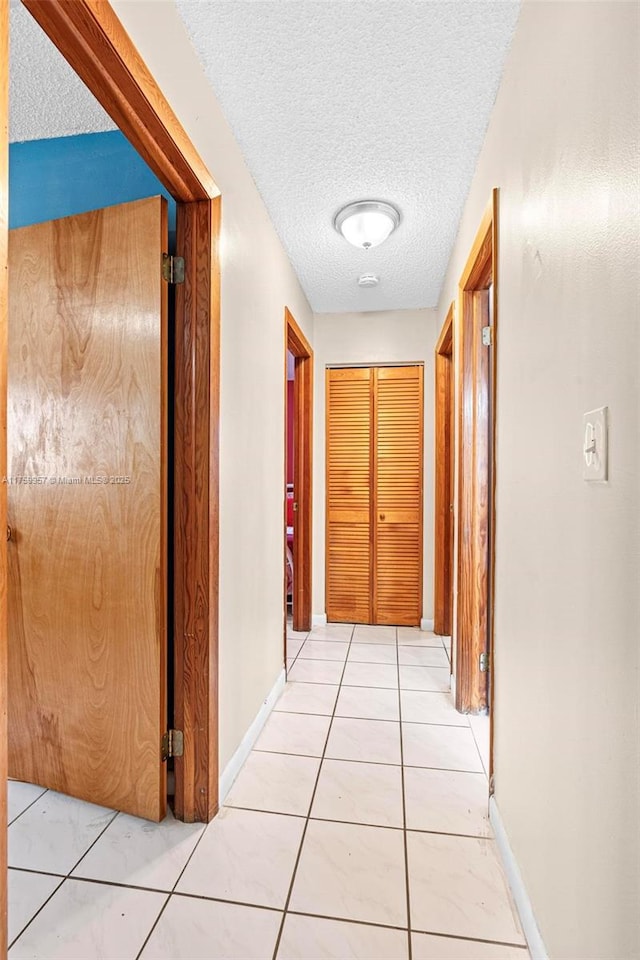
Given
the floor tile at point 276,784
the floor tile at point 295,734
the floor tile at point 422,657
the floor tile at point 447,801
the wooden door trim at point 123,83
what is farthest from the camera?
the floor tile at point 422,657

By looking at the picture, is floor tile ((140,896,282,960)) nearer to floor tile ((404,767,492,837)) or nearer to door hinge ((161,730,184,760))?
door hinge ((161,730,184,760))

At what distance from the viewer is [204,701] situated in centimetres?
167

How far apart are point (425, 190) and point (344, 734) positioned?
2473 mm

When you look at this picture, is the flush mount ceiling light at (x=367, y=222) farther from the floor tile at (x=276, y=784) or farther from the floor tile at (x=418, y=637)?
the floor tile at (x=418, y=637)

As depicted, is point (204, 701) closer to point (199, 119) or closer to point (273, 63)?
point (199, 119)

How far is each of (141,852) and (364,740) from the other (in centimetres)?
99

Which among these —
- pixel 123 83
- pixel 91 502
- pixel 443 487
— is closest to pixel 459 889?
pixel 91 502

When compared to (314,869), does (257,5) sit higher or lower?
higher

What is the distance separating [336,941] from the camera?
1.23 meters

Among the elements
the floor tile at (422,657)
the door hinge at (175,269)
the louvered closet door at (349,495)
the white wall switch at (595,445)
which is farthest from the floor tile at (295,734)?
the door hinge at (175,269)

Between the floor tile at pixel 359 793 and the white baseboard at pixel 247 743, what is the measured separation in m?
0.32

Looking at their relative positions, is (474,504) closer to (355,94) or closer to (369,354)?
(355,94)

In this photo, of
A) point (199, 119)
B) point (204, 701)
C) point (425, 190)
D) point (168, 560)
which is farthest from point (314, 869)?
point (425, 190)

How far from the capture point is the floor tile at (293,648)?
3.27 meters
